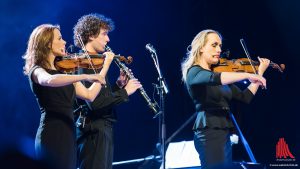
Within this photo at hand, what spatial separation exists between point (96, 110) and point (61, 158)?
1.69ft

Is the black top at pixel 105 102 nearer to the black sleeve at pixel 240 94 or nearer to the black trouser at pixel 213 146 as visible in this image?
the black trouser at pixel 213 146

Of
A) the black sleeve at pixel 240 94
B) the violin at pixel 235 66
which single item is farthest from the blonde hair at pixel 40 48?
the black sleeve at pixel 240 94

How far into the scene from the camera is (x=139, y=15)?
611cm

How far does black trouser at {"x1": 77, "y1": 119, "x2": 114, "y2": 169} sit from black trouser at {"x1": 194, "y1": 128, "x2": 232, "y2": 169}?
0.66 meters

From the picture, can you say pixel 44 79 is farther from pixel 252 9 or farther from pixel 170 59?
pixel 252 9

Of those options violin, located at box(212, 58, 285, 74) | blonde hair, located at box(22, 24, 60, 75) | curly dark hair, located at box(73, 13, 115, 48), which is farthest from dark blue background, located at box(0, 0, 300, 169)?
blonde hair, located at box(22, 24, 60, 75)

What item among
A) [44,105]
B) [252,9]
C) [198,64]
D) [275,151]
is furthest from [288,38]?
[44,105]

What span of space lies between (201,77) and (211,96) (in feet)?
0.64

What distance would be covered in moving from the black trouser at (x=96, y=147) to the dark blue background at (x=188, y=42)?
2.61 metres

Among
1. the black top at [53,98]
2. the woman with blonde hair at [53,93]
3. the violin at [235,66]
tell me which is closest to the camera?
the woman with blonde hair at [53,93]

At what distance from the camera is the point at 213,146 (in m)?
3.25

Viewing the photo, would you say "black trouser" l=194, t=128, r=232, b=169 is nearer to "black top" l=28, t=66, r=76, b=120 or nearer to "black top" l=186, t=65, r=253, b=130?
"black top" l=186, t=65, r=253, b=130

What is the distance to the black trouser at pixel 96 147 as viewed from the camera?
10.5 feet

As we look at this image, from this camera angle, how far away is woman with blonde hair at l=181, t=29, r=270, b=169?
127 inches
